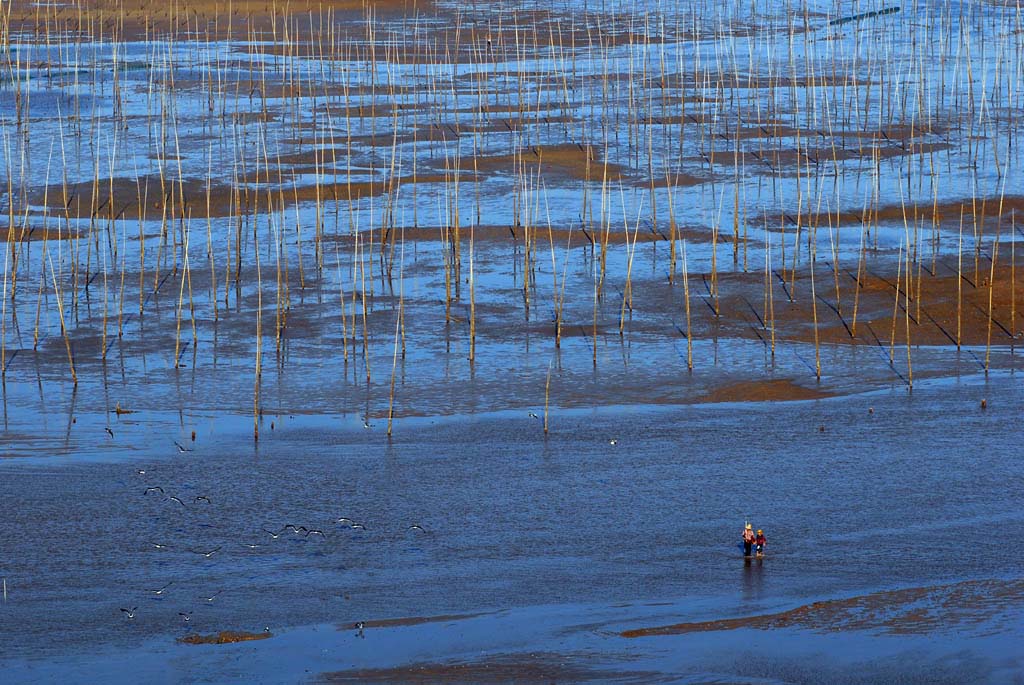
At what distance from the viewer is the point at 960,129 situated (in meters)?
25.6

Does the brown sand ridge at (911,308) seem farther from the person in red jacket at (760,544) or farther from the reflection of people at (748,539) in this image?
the reflection of people at (748,539)

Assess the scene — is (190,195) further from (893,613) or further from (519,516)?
(893,613)

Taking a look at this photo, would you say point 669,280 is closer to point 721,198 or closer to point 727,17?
point 721,198

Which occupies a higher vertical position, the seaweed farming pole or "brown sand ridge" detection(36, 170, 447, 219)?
"brown sand ridge" detection(36, 170, 447, 219)

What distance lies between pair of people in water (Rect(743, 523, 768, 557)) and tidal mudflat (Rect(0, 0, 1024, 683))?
0.09m

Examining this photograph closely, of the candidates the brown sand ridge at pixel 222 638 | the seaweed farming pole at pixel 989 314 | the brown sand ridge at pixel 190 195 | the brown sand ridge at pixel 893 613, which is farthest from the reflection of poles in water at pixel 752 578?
the brown sand ridge at pixel 190 195

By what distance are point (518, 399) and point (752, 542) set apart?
468 cm

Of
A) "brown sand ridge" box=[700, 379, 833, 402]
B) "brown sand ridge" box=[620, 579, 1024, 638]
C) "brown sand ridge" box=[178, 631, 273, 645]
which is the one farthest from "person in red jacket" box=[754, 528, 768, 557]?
"brown sand ridge" box=[700, 379, 833, 402]

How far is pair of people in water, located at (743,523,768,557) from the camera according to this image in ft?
32.4

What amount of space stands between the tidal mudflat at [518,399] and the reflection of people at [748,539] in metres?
0.10

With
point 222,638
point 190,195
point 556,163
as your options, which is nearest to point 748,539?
point 222,638

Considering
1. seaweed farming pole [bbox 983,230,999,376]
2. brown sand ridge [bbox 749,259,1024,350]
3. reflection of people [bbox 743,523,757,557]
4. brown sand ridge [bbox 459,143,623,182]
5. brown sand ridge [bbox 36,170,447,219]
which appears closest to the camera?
reflection of people [bbox 743,523,757,557]

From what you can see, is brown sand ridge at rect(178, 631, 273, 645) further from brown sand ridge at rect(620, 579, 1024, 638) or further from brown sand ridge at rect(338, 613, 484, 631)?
brown sand ridge at rect(620, 579, 1024, 638)

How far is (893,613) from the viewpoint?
29.9 feet
